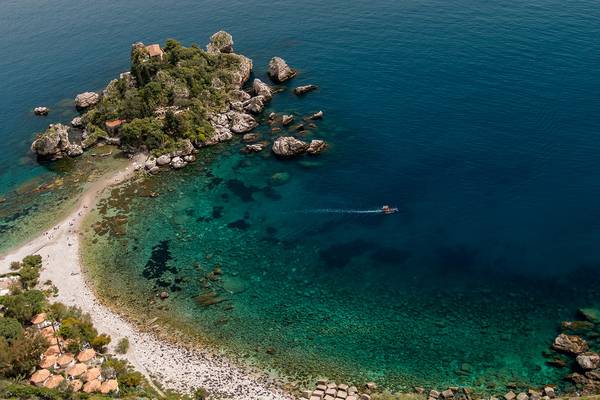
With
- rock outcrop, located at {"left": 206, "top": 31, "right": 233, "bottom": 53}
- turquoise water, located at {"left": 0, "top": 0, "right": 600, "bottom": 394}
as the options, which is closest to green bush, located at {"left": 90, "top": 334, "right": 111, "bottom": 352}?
turquoise water, located at {"left": 0, "top": 0, "right": 600, "bottom": 394}

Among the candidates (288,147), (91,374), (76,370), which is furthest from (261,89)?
(91,374)

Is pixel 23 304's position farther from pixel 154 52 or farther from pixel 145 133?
pixel 154 52

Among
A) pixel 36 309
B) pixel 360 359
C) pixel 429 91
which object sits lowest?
pixel 360 359

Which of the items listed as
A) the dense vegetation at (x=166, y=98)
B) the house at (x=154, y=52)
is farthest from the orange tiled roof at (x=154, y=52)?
the dense vegetation at (x=166, y=98)

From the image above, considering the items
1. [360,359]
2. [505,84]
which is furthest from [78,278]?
[505,84]

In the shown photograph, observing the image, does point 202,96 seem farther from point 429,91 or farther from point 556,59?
point 556,59

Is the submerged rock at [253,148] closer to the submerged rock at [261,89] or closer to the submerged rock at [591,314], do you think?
the submerged rock at [261,89]

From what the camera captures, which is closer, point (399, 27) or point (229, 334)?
point (229, 334)

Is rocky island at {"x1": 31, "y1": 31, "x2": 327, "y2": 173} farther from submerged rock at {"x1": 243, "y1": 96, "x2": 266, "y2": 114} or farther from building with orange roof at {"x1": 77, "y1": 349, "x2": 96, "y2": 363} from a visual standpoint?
building with orange roof at {"x1": 77, "y1": 349, "x2": 96, "y2": 363}
